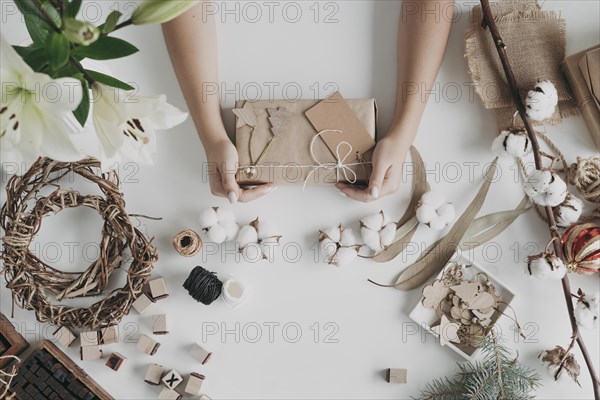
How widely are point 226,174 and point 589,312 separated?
789 millimetres

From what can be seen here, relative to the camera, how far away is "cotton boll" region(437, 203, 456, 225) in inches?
47.4

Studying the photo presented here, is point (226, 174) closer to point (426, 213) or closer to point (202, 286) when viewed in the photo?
point (202, 286)

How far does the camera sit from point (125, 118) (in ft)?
1.99

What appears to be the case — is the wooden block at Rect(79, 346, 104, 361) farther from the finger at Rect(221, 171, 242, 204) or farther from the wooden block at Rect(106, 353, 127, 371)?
the finger at Rect(221, 171, 242, 204)

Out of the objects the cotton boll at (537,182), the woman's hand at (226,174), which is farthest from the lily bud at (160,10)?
the cotton boll at (537,182)

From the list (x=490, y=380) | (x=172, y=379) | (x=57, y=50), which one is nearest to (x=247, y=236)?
(x=172, y=379)

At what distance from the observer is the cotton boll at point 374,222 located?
1.21 m

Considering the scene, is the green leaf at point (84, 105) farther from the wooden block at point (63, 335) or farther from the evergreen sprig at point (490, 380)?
the evergreen sprig at point (490, 380)

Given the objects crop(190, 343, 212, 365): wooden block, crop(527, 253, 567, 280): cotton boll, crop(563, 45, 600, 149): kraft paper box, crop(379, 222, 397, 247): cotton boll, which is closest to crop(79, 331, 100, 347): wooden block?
crop(190, 343, 212, 365): wooden block

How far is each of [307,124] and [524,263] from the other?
22.0 inches

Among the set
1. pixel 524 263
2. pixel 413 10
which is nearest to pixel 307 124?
pixel 413 10

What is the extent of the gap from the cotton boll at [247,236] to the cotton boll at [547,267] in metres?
0.58

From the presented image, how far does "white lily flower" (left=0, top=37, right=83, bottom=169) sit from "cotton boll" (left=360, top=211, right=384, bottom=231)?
73 centimetres

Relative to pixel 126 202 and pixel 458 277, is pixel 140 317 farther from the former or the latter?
pixel 458 277
